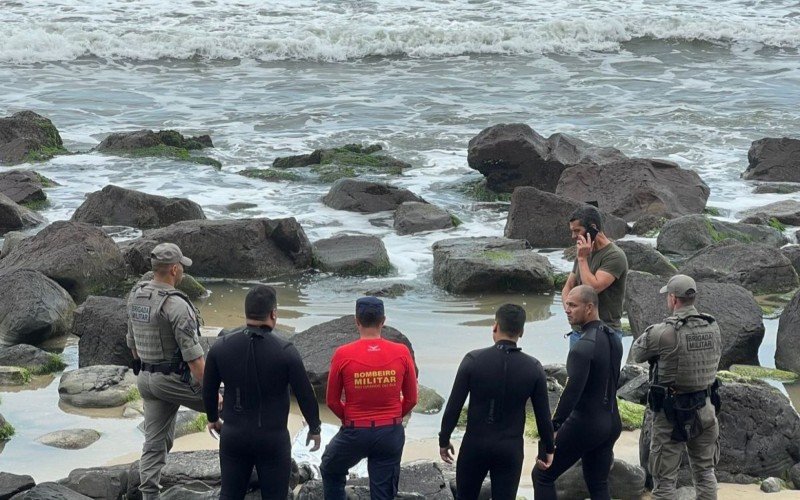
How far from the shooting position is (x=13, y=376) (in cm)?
1030

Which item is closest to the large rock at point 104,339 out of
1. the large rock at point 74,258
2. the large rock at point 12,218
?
the large rock at point 74,258

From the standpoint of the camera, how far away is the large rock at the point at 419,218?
1672cm

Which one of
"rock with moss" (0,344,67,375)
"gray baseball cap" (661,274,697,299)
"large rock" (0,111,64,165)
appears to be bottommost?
"large rock" (0,111,64,165)

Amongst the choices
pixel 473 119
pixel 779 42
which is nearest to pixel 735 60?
pixel 779 42

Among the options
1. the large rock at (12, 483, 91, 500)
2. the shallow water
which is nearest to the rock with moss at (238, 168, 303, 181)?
the shallow water

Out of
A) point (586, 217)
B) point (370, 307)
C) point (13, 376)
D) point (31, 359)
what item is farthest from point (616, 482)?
point (31, 359)

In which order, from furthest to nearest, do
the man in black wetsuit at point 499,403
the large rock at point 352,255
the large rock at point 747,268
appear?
the large rock at point 352,255 → the large rock at point 747,268 → the man in black wetsuit at point 499,403

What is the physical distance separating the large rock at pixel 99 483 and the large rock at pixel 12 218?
9.53 m

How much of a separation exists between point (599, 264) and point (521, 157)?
10.9 m

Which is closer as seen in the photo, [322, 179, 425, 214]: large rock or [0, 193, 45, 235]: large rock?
[0, 193, 45, 235]: large rock

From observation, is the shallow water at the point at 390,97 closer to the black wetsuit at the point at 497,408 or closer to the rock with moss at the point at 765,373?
the rock with moss at the point at 765,373

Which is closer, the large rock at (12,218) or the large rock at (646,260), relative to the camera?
the large rock at (646,260)

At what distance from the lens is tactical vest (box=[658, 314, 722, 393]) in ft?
22.9

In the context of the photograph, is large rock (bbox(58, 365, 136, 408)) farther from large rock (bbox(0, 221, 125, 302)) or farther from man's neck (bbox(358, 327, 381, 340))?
man's neck (bbox(358, 327, 381, 340))
